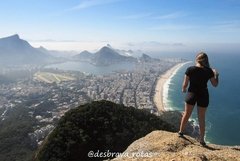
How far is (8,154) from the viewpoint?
42.7 meters

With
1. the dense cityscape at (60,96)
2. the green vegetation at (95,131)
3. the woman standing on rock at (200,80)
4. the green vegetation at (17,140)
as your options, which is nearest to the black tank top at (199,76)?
the woman standing on rock at (200,80)

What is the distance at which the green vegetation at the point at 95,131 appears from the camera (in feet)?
88.2

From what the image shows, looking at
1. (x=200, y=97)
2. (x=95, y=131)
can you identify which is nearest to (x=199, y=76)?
(x=200, y=97)

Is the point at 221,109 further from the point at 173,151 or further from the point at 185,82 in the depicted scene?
the point at 173,151

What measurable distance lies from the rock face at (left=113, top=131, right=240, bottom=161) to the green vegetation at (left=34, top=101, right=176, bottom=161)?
1495 centimetres

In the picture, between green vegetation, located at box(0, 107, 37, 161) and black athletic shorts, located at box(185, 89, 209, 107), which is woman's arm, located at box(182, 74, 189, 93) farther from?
green vegetation, located at box(0, 107, 37, 161)

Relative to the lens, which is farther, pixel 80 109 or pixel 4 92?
pixel 4 92

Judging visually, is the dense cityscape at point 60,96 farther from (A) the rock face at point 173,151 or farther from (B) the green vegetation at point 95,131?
(A) the rock face at point 173,151

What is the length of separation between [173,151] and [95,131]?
2340 centimetres

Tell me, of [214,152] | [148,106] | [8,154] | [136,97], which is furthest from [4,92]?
[214,152]

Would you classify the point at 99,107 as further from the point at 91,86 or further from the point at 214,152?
the point at 91,86

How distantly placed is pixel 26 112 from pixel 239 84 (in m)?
73.6

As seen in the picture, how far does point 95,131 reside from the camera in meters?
30.9

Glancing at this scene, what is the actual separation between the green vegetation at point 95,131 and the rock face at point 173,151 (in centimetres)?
1495
